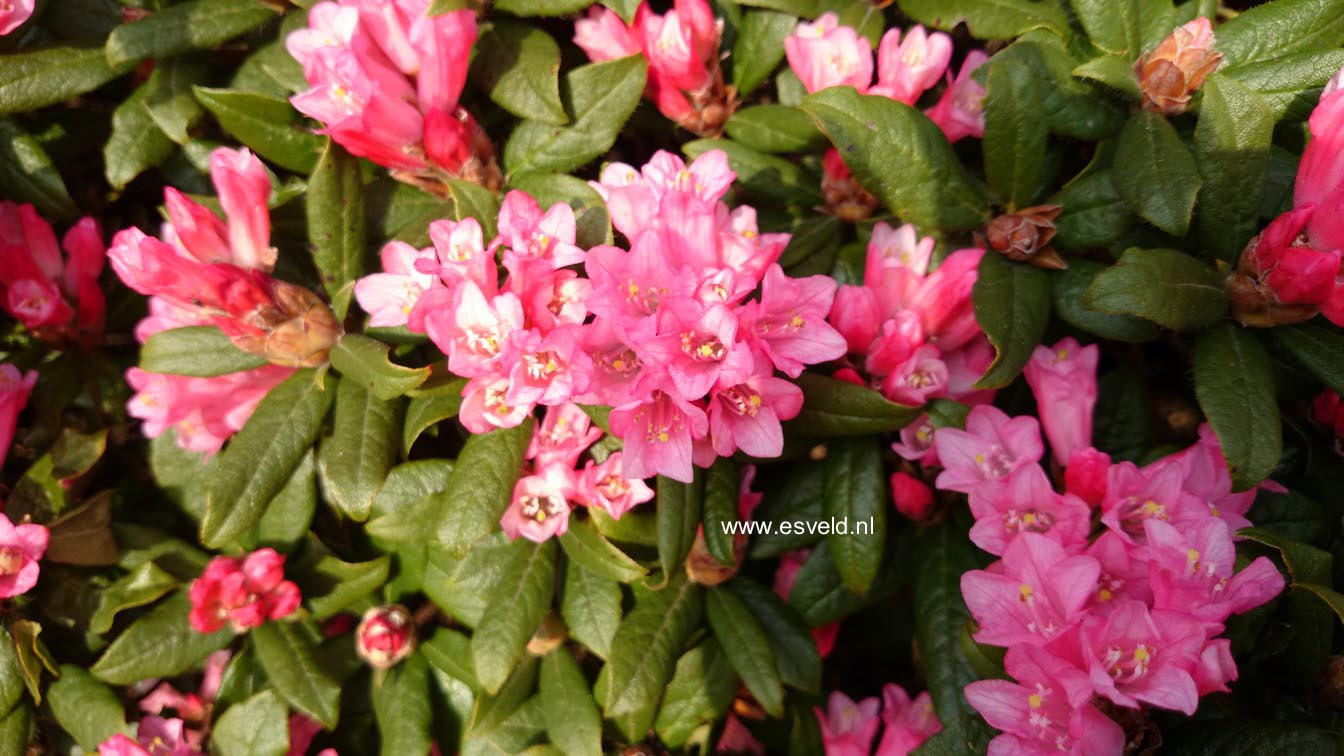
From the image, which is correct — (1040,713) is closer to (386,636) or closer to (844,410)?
(844,410)

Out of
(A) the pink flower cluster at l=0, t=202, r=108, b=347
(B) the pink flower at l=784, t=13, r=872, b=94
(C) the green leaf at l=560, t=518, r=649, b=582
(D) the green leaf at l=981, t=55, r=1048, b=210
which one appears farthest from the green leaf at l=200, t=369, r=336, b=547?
(D) the green leaf at l=981, t=55, r=1048, b=210

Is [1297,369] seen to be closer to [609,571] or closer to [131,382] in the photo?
[609,571]

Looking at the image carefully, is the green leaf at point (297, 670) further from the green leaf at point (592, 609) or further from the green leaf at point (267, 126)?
the green leaf at point (267, 126)

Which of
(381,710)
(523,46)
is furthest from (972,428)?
(381,710)

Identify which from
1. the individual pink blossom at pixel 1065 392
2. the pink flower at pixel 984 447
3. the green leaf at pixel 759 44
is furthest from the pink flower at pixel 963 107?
the pink flower at pixel 984 447

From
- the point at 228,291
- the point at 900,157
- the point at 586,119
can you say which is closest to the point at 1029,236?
the point at 900,157

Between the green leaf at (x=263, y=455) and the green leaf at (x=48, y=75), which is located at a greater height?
the green leaf at (x=48, y=75)

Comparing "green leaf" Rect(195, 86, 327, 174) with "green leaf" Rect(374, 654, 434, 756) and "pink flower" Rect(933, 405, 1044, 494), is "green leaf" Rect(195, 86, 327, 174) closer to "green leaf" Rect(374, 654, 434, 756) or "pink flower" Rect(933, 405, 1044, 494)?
"green leaf" Rect(374, 654, 434, 756)
